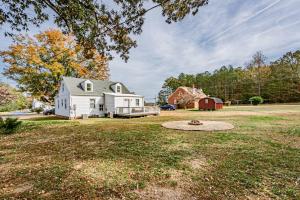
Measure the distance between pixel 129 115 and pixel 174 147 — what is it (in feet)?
46.2

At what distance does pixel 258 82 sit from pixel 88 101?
47290 mm

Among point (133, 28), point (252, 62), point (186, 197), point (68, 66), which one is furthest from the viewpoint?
point (252, 62)

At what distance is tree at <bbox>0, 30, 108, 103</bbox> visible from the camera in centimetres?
2346

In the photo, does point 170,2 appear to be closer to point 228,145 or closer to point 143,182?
point 228,145

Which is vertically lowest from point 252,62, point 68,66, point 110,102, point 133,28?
point 110,102

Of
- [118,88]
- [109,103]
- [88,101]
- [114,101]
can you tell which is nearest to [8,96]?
[88,101]

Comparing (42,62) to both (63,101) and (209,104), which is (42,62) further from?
(209,104)

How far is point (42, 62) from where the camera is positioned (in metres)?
24.6

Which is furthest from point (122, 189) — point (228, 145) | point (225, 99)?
point (225, 99)

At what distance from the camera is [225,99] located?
186 ft

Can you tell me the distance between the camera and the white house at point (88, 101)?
2044 cm

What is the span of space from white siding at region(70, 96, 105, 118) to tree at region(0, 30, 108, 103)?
5.29m

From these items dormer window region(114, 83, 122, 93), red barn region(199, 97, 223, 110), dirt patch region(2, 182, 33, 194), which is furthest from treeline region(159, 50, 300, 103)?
dirt patch region(2, 182, 33, 194)

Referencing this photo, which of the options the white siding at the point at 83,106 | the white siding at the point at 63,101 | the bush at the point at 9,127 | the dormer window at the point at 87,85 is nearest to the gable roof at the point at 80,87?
the dormer window at the point at 87,85
